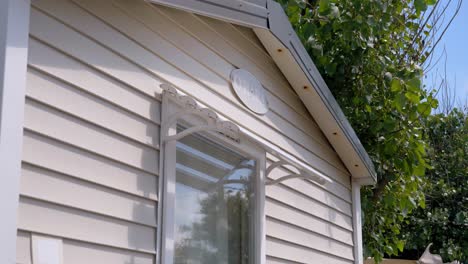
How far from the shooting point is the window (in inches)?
152

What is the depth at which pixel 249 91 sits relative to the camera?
4902 mm

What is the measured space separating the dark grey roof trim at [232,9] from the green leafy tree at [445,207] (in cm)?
1000

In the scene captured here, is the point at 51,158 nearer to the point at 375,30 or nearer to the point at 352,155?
the point at 352,155

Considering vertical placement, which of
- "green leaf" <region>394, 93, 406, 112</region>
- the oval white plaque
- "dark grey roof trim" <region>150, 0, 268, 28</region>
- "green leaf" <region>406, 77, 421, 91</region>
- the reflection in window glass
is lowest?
the reflection in window glass

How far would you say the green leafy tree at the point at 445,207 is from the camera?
14.5 metres

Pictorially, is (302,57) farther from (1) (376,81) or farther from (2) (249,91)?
(1) (376,81)

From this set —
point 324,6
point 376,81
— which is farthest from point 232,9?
point 376,81

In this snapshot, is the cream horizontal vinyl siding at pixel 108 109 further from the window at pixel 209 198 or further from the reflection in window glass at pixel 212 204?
the reflection in window glass at pixel 212 204

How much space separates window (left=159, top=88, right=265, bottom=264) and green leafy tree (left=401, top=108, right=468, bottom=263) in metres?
9.70

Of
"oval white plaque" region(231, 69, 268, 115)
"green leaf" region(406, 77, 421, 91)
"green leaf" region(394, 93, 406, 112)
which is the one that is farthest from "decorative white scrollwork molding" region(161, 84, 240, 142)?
"green leaf" region(394, 93, 406, 112)

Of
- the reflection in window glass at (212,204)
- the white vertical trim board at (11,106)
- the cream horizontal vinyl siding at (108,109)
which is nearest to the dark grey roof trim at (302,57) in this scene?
the cream horizontal vinyl siding at (108,109)

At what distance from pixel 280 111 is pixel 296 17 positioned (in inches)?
90.6

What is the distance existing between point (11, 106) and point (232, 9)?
1.69m

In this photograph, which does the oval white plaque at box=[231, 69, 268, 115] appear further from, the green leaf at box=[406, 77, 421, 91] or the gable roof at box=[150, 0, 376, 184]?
the green leaf at box=[406, 77, 421, 91]
